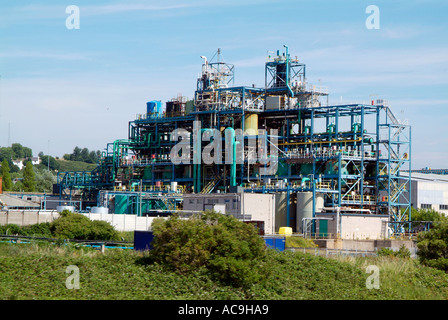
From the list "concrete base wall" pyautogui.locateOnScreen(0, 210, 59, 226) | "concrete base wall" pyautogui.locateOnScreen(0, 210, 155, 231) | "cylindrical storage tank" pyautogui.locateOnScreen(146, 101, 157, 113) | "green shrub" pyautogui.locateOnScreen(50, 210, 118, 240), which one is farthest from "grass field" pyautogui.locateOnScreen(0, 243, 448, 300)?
"cylindrical storage tank" pyautogui.locateOnScreen(146, 101, 157, 113)

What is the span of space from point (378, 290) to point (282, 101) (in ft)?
182

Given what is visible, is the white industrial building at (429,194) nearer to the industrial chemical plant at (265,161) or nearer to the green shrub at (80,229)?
the industrial chemical plant at (265,161)

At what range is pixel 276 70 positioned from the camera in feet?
296

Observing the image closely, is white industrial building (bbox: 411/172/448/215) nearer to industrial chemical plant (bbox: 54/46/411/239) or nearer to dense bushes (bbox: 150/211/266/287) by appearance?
industrial chemical plant (bbox: 54/46/411/239)

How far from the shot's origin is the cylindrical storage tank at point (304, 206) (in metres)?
73.4

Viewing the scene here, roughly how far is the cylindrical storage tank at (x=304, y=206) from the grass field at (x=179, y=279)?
34347 mm

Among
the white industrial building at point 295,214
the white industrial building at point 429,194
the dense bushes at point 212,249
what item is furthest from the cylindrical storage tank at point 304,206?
the dense bushes at point 212,249

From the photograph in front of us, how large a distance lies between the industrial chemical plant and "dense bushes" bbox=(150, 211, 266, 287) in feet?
120
